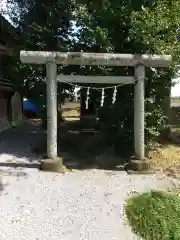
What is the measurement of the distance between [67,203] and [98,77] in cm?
344

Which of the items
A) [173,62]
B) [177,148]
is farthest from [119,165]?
[173,62]

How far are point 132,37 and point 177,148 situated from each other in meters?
3.79

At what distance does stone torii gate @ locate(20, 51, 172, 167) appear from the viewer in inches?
360

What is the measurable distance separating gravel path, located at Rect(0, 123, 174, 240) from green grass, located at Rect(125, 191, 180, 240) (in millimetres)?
199

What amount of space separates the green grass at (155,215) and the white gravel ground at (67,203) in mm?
204

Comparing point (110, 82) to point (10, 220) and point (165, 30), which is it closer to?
point (165, 30)

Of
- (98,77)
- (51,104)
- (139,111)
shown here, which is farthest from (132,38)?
(51,104)

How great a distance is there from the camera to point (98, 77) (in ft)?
30.8

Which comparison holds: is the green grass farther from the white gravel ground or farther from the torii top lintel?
the torii top lintel

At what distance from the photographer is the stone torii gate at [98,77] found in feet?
30.0

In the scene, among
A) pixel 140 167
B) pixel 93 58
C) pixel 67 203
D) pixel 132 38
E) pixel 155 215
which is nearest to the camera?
pixel 155 215

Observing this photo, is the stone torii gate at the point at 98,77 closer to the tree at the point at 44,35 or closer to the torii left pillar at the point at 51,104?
the torii left pillar at the point at 51,104

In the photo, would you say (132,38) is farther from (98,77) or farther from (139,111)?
(139,111)

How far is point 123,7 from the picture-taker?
32.2ft
